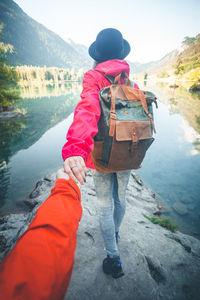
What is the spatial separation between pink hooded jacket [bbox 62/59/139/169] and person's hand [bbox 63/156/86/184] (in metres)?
0.05

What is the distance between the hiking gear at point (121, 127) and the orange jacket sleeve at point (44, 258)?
33.3 inches

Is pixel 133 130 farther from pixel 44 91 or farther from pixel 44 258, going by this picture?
pixel 44 91

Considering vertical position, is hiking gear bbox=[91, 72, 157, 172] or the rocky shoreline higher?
hiking gear bbox=[91, 72, 157, 172]

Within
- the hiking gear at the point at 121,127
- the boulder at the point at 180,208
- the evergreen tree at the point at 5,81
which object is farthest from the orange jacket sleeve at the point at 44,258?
the evergreen tree at the point at 5,81

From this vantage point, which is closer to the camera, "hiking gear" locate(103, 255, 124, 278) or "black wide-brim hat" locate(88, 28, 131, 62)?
"black wide-brim hat" locate(88, 28, 131, 62)

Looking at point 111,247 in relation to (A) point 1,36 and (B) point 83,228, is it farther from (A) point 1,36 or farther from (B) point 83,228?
(A) point 1,36

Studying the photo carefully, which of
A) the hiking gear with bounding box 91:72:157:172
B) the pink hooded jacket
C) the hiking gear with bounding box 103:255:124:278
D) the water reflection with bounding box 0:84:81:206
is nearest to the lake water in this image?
the water reflection with bounding box 0:84:81:206

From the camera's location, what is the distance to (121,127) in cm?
140

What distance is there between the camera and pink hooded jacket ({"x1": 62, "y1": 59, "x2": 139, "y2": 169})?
1.05 meters

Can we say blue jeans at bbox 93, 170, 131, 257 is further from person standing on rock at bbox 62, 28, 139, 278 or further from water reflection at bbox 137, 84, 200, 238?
water reflection at bbox 137, 84, 200, 238

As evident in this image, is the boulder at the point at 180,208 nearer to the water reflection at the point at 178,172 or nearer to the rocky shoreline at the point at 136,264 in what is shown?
the water reflection at the point at 178,172

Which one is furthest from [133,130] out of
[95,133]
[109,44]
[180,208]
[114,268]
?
[180,208]

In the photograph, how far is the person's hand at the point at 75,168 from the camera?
92cm

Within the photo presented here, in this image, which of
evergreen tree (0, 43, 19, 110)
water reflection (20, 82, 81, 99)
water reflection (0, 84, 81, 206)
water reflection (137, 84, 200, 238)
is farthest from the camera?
water reflection (20, 82, 81, 99)
